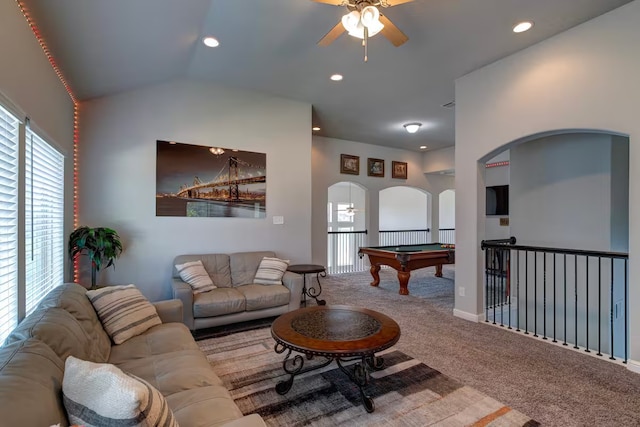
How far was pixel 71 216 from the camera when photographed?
357cm

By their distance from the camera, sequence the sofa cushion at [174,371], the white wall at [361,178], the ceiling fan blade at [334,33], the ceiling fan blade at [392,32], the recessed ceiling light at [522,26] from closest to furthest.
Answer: the sofa cushion at [174,371] → the ceiling fan blade at [392,32] → the ceiling fan blade at [334,33] → the recessed ceiling light at [522,26] → the white wall at [361,178]

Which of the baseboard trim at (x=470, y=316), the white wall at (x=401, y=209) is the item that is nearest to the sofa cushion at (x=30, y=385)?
the baseboard trim at (x=470, y=316)

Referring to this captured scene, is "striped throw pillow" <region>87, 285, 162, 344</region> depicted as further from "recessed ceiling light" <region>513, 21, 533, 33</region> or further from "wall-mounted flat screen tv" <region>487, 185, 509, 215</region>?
"wall-mounted flat screen tv" <region>487, 185, 509, 215</region>

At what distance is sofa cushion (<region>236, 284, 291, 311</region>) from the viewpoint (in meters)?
3.68

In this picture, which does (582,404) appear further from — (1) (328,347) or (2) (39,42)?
(2) (39,42)

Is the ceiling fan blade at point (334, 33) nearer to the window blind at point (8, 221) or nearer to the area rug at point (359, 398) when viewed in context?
the window blind at point (8, 221)

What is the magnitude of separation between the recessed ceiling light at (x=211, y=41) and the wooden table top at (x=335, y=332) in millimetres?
2941

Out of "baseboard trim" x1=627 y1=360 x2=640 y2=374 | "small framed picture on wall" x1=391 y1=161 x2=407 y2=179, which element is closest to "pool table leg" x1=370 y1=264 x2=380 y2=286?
"small framed picture on wall" x1=391 y1=161 x2=407 y2=179

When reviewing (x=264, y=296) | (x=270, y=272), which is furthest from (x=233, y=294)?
(x=270, y=272)

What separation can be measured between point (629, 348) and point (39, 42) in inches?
219

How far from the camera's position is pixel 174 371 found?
1834 millimetres

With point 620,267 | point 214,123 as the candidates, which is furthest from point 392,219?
point 214,123

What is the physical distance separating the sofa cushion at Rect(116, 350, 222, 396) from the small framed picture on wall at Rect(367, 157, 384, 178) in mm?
6508

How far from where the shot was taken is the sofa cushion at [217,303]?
134 inches
